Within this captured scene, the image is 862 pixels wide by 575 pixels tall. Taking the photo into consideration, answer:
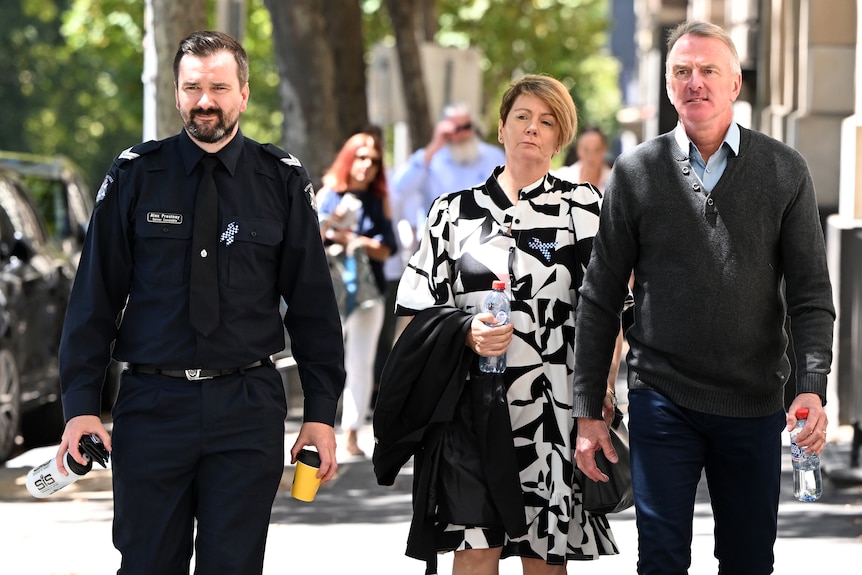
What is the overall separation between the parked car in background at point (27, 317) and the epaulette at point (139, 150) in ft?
21.2

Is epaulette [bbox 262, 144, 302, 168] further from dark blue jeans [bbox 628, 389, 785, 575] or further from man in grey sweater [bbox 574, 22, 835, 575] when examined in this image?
dark blue jeans [bbox 628, 389, 785, 575]

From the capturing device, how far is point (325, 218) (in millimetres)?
11227

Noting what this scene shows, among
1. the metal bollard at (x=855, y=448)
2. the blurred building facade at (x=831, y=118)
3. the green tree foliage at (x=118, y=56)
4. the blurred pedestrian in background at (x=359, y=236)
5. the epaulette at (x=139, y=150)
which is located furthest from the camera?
the green tree foliage at (x=118, y=56)

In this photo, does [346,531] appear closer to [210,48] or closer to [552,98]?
[552,98]

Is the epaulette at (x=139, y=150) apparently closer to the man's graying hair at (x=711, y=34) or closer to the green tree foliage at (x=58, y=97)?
the man's graying hair at (x=711, y=34)

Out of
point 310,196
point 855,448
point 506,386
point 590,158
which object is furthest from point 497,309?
point 590,158

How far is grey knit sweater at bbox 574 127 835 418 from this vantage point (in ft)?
16.1

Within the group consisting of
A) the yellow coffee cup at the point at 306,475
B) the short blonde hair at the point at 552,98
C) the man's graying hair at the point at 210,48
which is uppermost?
the man's graying hair at the point at 210,48

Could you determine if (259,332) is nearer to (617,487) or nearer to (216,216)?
(216,216)

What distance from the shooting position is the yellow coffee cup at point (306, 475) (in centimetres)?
490

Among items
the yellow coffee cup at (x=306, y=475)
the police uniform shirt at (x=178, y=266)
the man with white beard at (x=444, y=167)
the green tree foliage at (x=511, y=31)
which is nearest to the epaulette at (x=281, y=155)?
the police uniform shirt at (x=178, y=266)

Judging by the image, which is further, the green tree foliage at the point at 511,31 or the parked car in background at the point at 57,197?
the green tree foliage at the point at 511,31

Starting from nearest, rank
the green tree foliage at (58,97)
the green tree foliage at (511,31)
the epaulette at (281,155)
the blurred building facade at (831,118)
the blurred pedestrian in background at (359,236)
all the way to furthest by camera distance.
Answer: the epaulette at (281,155)
the blurred pedestrian in background at (359,236)
the blurred building facade at (831,118)
the green tree foliage at (511,31)
the green tree foliage at (58,97)

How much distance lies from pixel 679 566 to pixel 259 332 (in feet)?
4.54
